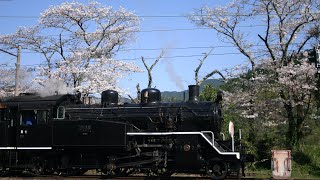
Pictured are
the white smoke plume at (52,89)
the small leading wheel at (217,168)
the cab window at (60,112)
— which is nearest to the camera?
the small leading wheel at (217,168)

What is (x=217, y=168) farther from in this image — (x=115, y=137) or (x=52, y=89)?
(x=52, y=89)

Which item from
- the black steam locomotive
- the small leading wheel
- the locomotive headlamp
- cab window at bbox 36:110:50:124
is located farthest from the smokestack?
cab window at bbox 36:110:50:124

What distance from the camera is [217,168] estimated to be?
13148 mm

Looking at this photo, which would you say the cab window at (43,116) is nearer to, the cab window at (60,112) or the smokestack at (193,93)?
the cab window at (60,112)

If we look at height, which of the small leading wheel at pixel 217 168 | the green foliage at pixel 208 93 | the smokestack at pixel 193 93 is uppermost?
the green foliage at pixel 208 93

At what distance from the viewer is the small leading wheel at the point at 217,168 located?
514 inches

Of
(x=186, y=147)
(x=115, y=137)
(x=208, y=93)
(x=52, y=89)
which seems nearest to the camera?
(x=186, y=147)

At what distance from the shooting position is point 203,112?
13836 mm

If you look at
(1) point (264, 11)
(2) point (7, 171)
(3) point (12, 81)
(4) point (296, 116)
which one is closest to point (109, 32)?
(3) point (12, 81)

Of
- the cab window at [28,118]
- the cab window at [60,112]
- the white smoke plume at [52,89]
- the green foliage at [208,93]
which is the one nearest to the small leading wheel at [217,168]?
the cab window at [60,112]

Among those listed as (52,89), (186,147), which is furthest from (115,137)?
(52,89)

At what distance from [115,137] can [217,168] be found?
3473 millimetres

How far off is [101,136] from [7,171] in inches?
170

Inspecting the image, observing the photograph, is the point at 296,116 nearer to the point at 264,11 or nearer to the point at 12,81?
the point at 264,11
